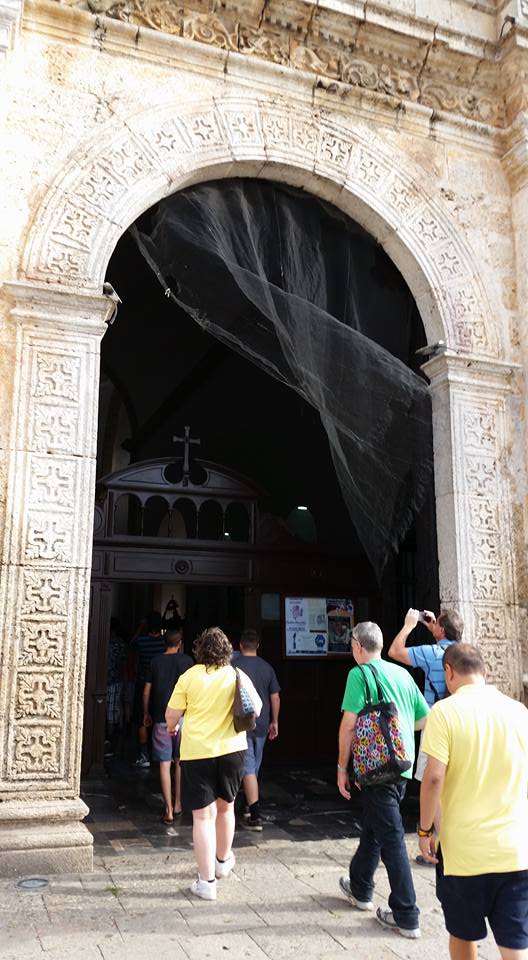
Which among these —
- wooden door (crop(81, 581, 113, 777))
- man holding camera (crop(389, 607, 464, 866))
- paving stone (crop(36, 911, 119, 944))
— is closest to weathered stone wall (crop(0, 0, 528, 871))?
paving stone (crop(36, 911, 119, 944))

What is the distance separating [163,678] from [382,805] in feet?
8.77

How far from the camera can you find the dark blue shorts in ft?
8.23

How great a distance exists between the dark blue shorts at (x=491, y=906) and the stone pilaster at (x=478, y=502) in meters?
3.24

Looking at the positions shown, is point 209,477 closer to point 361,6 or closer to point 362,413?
point 362,413

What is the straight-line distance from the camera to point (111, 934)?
3.44 meters

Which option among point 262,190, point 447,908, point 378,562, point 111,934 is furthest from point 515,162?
point 111,934

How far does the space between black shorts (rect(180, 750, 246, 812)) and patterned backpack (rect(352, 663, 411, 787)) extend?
74 cm

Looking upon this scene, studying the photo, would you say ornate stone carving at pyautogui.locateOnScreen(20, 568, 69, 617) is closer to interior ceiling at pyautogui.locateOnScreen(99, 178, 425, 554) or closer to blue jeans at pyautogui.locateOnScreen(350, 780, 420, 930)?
blue jeans at pyautogui.locateOnScreen(350, 780, 420, 930)

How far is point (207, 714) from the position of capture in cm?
414

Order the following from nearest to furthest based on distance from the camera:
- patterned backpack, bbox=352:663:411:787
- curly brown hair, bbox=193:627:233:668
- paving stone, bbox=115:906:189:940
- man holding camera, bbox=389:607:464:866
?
paving stone, bbox=115:906:189:940 < patterned backpack, bbox=352:663:411:787 < curly brown hair, bbox=193:627:233:668 < man holding camera, bbox=389:607:464:866

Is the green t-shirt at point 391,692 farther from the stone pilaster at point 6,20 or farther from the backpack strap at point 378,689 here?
the stone pilaster at point 6,20

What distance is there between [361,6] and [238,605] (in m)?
6.07

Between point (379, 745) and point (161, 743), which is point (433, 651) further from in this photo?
point (161, 743)

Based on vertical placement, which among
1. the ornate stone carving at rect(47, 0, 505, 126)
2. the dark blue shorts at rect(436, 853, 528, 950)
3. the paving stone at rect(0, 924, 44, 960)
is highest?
the ornate stone carving at rect(47, 0, 505, 126)
